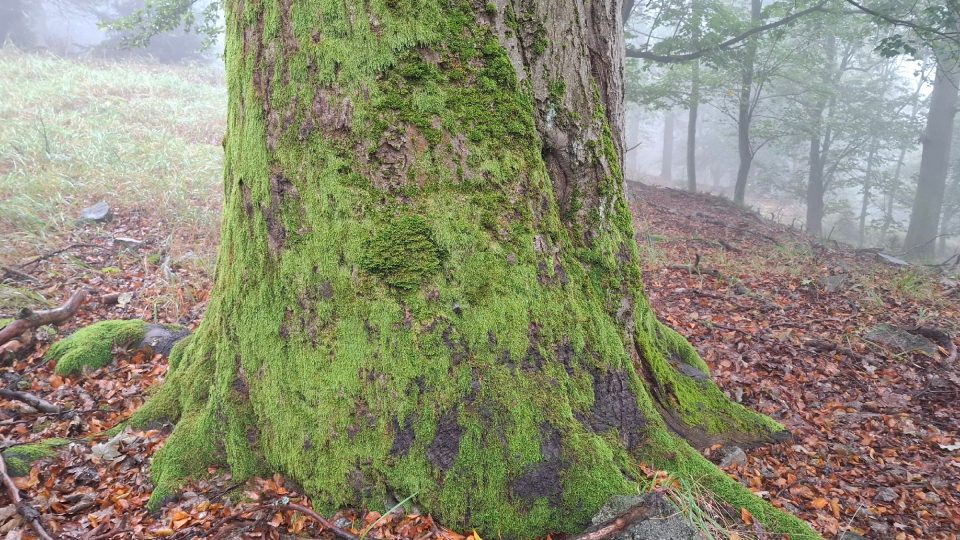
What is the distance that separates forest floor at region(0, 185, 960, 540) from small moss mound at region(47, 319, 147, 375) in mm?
104

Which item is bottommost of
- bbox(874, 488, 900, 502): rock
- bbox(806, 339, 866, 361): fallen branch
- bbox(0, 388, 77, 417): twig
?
bbox(874, 488, 900, 502): rock

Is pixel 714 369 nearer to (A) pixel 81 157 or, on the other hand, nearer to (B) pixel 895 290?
(B) pixel 895 290

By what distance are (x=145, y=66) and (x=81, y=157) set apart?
675 inches

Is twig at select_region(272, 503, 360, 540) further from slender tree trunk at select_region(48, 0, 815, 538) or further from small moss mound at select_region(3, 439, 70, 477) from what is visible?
small moss mound at select_region(3, 439, 70, 477)

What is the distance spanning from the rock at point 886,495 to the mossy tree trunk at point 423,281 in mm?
927

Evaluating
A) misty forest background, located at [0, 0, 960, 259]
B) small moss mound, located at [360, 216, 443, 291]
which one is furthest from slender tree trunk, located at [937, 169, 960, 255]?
small moss mound, located at [360, 216, 443, 291]

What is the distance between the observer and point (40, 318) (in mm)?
4328

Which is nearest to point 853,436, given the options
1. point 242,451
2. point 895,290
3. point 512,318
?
point 512,318

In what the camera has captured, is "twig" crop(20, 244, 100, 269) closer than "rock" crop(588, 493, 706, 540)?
No

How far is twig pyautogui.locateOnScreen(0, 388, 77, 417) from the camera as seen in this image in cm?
326

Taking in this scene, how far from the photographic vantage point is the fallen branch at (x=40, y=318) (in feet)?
13.2

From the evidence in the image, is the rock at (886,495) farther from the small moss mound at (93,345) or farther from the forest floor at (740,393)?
the small moss mound at (93,345)

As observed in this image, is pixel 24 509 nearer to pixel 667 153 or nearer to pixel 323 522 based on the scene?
pixel 323 522

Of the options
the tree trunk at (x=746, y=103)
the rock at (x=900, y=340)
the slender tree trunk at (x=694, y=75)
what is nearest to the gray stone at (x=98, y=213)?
the rock at (x=900, y=340)
